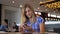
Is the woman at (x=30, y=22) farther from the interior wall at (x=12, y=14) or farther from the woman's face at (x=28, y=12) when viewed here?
the interior wall at (x=12, y=14)

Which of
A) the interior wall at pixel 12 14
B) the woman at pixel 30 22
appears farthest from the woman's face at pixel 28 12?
the interior wall at pixel 12 14

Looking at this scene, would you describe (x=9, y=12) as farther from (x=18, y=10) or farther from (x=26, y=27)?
(x=26, y=27)

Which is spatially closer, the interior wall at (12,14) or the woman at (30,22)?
the woman at (30,22)

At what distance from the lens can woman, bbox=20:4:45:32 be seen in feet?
5.34

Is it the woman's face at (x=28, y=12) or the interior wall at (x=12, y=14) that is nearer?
the woman's face at (x=28, y=12)

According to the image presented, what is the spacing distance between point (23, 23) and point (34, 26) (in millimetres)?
170

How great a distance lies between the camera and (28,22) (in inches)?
66.6

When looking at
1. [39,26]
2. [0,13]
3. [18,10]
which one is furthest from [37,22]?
[18,10]

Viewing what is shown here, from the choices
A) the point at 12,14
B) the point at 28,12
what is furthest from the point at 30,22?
the point at 12,14

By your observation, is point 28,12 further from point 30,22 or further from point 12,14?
point 12,14

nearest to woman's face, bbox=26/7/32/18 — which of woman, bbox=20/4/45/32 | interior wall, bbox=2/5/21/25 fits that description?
woman, bbox=20/4/45/32

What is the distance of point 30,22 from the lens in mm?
1688

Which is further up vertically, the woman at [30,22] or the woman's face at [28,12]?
the woman's face at [28,12]

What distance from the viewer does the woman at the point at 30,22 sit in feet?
5.34
